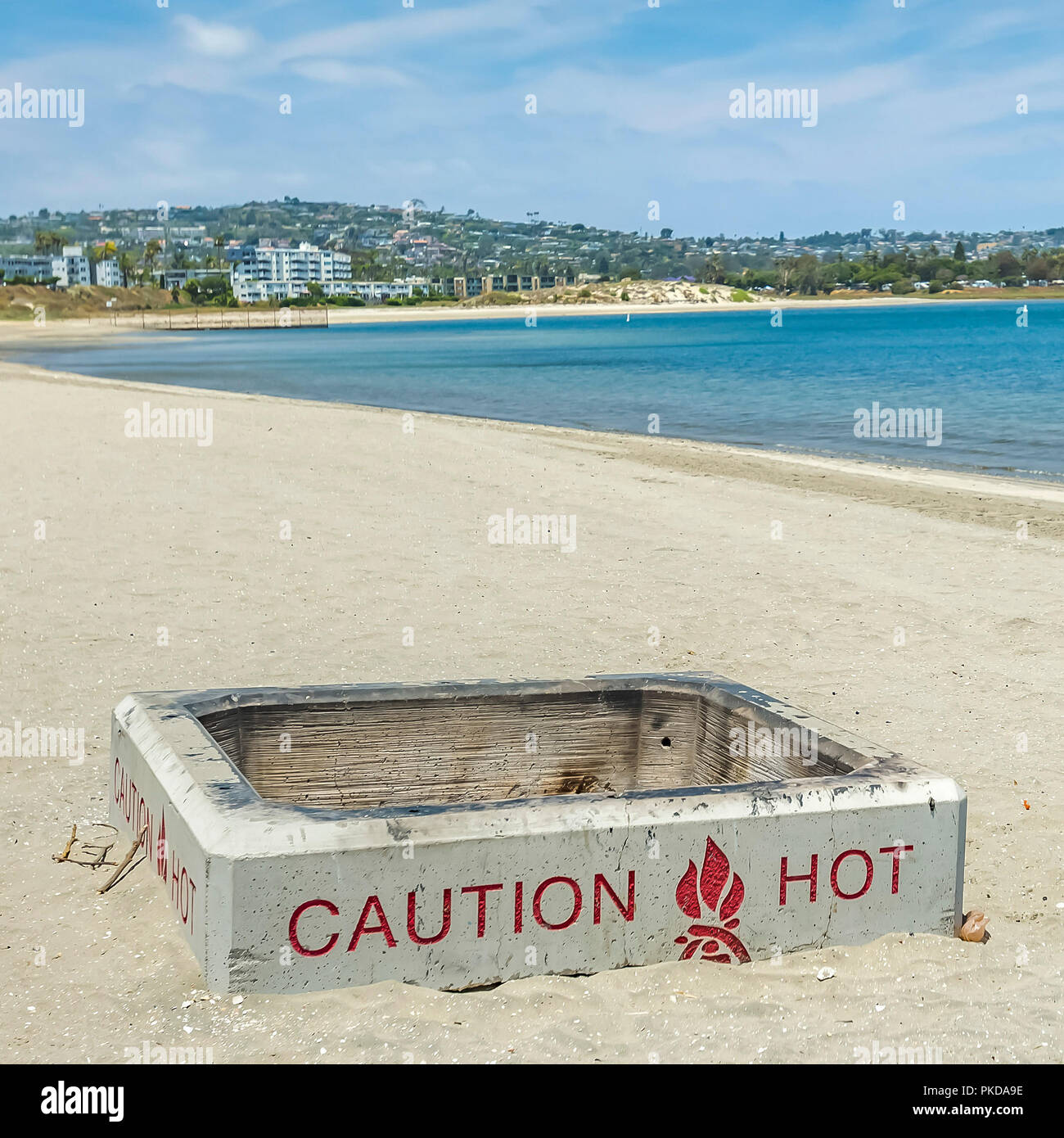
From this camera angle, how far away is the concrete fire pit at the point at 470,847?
328 centimetres

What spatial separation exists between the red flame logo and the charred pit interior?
0.71 meters

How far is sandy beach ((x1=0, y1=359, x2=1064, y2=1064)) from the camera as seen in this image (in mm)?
3256

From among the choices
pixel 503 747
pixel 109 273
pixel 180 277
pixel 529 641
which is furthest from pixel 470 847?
pixel 180 277

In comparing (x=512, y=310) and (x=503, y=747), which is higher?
(x=512, y=310)

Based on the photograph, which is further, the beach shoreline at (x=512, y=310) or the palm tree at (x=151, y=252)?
the palm tree at (x=151, y=252)

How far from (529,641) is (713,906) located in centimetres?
383

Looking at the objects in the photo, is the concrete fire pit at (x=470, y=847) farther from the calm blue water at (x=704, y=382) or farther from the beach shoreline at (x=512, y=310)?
the beach shoreline at (x=512, y=310)

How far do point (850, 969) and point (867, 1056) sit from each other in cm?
47

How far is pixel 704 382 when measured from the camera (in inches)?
1531

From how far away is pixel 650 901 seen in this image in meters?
3.53

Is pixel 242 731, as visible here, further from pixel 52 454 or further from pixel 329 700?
pixel 52 454

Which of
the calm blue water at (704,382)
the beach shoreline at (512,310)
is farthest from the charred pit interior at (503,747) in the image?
the beach shoreline at (512,310)

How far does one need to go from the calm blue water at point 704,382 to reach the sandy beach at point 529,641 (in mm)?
6283

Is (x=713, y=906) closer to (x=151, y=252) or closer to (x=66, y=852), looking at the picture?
(x=66, y=852)
